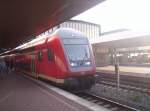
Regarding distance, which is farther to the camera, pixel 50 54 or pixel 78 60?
pixel 50 54

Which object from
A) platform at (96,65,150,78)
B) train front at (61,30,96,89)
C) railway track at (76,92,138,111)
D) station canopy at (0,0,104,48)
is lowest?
railway track at (76,92,138,111)

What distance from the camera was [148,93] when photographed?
12336mm

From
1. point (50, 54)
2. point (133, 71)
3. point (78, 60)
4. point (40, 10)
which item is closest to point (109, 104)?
point (78, 60)

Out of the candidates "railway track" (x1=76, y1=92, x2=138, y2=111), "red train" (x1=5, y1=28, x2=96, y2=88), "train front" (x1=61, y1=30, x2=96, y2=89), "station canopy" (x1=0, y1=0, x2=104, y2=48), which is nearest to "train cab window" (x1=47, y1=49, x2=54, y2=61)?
"red train" (x1=5, y1=28, x2=96, y2=88)

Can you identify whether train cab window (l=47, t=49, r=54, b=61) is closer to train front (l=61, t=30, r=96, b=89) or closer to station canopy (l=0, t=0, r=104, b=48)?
train front (l=61, t=30, r=96, b=89)

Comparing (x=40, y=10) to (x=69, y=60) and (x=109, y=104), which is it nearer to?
(x=69, y=60)

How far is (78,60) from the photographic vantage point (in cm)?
1241

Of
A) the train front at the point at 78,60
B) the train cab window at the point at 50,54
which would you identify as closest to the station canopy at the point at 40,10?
the train front at the point at 78,60

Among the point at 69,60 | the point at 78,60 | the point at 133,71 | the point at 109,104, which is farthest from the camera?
A: the point at 133,71

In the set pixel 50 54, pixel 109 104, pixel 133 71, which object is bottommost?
pixel 109 104

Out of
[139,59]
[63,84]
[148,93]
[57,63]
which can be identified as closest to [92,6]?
[57,63]

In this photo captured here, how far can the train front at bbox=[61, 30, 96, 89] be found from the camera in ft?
39.6

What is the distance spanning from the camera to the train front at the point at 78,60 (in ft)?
39.6

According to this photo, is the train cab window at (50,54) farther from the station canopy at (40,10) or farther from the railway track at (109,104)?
the railway track at (109,104)
